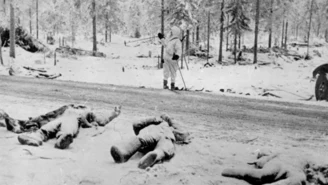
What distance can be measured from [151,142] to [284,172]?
1516 mm

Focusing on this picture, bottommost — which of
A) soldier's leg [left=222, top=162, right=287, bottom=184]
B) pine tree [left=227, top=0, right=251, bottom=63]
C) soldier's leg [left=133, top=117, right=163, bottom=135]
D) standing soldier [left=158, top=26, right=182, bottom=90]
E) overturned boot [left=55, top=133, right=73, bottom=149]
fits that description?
soldier's leg [left=222, top=162, right=287, bottom=184]

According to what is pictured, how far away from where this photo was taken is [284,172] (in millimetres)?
2750

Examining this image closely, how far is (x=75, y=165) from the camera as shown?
10.2 ft

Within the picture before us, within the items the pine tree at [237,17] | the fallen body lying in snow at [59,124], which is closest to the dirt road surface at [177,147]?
the fallen body lying in snow at [59,124]

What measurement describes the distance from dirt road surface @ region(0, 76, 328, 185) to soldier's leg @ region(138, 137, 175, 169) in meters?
0.08

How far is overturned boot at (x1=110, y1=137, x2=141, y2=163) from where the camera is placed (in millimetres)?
3205

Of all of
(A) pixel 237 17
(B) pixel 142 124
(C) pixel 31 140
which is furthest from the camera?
(A) pixel 237 17

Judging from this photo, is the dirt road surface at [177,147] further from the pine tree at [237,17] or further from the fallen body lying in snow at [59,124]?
the pine tree at [237,17]

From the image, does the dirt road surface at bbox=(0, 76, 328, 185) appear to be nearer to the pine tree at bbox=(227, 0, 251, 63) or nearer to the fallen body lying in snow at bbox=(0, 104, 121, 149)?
the fallen body lying in snow at bbox=(0, 104, 121, 149)

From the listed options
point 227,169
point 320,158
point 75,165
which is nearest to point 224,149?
point 227,169

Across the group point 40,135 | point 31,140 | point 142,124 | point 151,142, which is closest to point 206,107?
point 142,124

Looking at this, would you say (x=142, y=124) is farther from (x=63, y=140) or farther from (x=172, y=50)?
(x=172, y=50)

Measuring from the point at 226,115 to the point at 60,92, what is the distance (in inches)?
197

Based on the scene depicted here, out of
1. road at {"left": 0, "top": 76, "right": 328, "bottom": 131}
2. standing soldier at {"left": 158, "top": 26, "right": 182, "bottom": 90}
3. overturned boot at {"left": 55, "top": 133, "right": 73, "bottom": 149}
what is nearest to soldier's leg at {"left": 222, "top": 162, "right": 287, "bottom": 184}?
overturned boot at {"left": 55, "top": 133, "right": 73, "bottom": 149}
